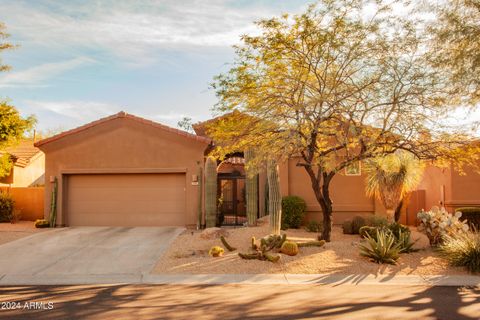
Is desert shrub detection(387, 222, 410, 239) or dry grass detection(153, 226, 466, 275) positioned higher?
desert shrub detection(387, 222, 410, 239)

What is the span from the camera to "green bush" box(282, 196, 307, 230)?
16.8 m

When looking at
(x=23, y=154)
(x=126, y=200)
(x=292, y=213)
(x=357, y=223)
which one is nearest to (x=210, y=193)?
(x=292, y=213)

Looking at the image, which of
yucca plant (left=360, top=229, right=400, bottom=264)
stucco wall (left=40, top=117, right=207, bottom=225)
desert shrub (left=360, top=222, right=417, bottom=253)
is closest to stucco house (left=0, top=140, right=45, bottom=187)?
stucco wall (left=40, top=117, right=207, bottom=225)

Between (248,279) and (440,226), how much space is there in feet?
20.7

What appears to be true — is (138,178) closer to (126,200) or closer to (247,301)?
(126,200)

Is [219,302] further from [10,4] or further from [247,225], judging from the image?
[10,4]

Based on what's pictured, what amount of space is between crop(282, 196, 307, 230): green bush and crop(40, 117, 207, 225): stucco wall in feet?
12.5

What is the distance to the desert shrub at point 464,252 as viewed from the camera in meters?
10.6

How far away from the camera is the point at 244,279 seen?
9.99 m

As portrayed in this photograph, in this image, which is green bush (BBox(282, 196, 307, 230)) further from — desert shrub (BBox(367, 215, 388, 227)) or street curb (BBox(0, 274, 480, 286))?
street curb (BBox(0, 274, 480, 286))

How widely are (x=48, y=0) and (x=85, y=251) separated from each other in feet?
25.1

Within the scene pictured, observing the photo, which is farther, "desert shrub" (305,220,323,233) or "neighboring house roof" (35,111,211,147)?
"neighboring house roof" (35,111,211,147)

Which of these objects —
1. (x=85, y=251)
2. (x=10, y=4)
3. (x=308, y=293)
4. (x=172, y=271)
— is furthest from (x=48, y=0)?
(x=308, y=293)

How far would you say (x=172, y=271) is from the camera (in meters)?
10.7
